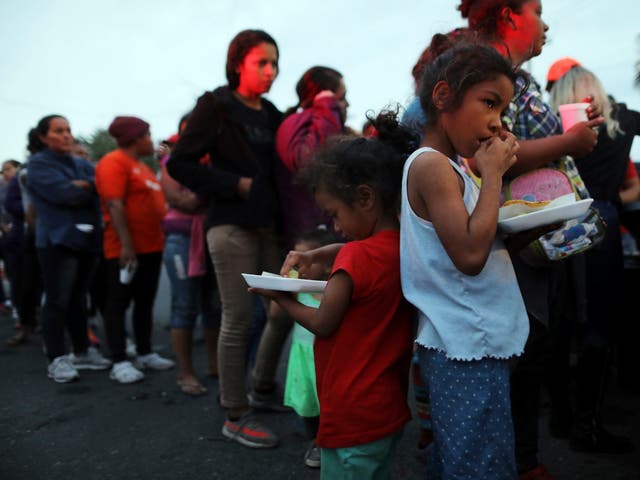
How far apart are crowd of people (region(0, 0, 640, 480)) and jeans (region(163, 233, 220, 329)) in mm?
16

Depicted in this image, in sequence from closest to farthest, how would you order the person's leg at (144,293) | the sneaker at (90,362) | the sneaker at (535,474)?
the sneaker at (535,474)
the person's leg at (144,293)
the sneaker at (90,362)

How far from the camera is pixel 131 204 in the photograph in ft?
13.3

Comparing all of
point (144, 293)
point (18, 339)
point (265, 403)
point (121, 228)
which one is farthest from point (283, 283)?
point (18, 339)

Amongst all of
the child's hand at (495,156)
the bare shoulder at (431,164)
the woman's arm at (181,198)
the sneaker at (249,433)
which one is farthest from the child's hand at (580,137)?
the woman's arm at (181,198)

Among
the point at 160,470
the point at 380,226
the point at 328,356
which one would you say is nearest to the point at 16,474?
the point at 160,470

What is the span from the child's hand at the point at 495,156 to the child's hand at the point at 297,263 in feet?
2.21

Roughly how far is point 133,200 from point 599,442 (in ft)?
10.9

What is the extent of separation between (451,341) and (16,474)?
2.15m

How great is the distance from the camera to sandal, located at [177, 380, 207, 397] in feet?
11.6

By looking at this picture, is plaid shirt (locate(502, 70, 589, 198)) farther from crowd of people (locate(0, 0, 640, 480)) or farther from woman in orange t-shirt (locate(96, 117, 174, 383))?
woman in orange t-shirt (locate(96, 117, 174, 383))

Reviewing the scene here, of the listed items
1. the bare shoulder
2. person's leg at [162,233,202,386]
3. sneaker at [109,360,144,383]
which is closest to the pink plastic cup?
the bare shoulder

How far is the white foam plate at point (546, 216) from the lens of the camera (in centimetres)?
125

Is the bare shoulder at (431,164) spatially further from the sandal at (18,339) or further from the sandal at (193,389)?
the sandal at (18,339)

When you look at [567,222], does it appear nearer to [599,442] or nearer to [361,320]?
[361,320]
